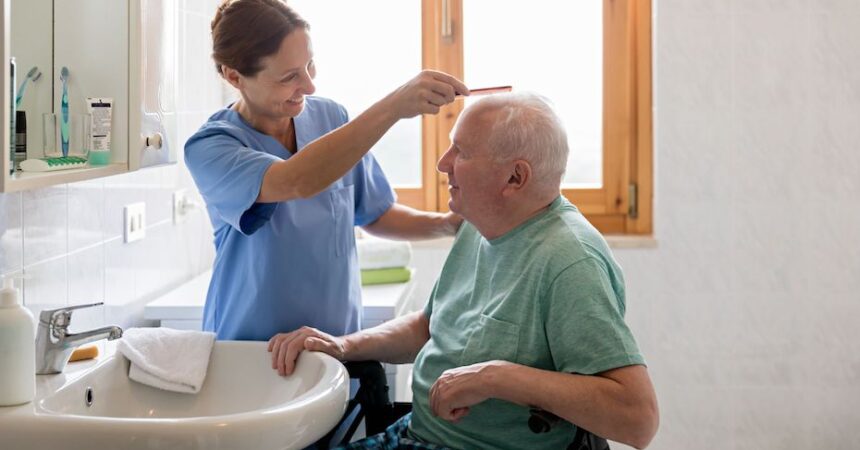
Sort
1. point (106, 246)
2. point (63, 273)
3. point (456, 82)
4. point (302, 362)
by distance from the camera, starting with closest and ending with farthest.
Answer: point (456, 82), point (302, 362), point (63, 273), point (106, 246)

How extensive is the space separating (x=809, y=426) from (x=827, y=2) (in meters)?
1.42

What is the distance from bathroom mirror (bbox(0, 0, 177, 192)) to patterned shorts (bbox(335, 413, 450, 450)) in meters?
0.68

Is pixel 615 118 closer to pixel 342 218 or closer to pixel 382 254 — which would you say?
pixel 382 254

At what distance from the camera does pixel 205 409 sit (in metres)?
1.97

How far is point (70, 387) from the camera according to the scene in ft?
5.61

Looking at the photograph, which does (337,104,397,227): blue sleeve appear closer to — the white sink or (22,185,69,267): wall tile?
the white sink

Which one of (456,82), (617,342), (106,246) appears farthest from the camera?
(106,246)

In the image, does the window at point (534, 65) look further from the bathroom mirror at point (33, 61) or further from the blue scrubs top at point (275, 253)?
the bathroom mirror at point (33, 61)

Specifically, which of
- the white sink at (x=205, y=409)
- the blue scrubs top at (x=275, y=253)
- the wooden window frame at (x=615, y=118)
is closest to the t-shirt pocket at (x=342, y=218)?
the blue scrubs top at (x=275, y=253)

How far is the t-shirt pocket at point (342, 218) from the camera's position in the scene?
215 cm

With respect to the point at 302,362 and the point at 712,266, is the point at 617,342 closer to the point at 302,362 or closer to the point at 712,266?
the point at 302,362

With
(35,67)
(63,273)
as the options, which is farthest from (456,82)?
(63,273)

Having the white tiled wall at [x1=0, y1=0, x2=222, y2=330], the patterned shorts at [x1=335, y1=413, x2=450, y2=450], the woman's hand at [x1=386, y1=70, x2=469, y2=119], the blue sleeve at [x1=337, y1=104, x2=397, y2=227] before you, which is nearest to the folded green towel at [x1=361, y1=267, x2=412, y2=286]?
the blue sleeve at [x1=337, y1=104, x2=397, y2=227]

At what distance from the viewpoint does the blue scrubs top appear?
204 cm
